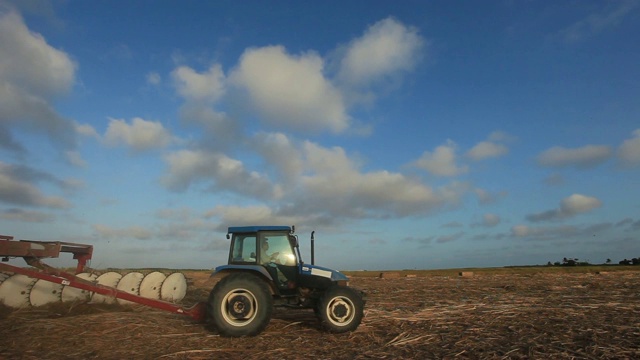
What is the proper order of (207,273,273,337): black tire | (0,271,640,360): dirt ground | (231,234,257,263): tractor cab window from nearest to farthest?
(0,271,640,360): dirt ground
(207,273,273,337): black tire
(231,234,257,263): tractor cab window

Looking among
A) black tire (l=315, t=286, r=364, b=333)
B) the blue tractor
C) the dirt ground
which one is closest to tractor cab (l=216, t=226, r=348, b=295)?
the blue tractor

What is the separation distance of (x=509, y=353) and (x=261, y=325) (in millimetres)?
4164

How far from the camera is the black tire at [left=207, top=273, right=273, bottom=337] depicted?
7402 mm

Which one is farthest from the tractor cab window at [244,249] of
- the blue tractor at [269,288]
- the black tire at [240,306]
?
the black tire at [240,306]

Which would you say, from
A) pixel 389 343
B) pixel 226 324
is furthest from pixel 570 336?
pixel 226 324

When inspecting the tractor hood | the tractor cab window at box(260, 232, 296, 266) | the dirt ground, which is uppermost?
the tractor cab window at box(260, 232, 296, 266)

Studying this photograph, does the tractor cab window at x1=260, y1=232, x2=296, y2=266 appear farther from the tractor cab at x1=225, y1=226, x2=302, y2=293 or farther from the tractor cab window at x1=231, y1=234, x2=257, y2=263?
the tractor cab window at x1=231, y1=234, x2=257, y2=263

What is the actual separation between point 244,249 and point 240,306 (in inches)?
58.8

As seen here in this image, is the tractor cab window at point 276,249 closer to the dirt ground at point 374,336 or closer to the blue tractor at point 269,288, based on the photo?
the blue tractor at point 269,288

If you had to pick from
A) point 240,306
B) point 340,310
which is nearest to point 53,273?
point 240,306

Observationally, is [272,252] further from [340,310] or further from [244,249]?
[340,310]

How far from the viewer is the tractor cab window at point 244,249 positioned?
28.5 ft

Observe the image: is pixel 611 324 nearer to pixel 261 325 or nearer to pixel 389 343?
pixel 389 343

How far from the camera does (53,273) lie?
8656mm
